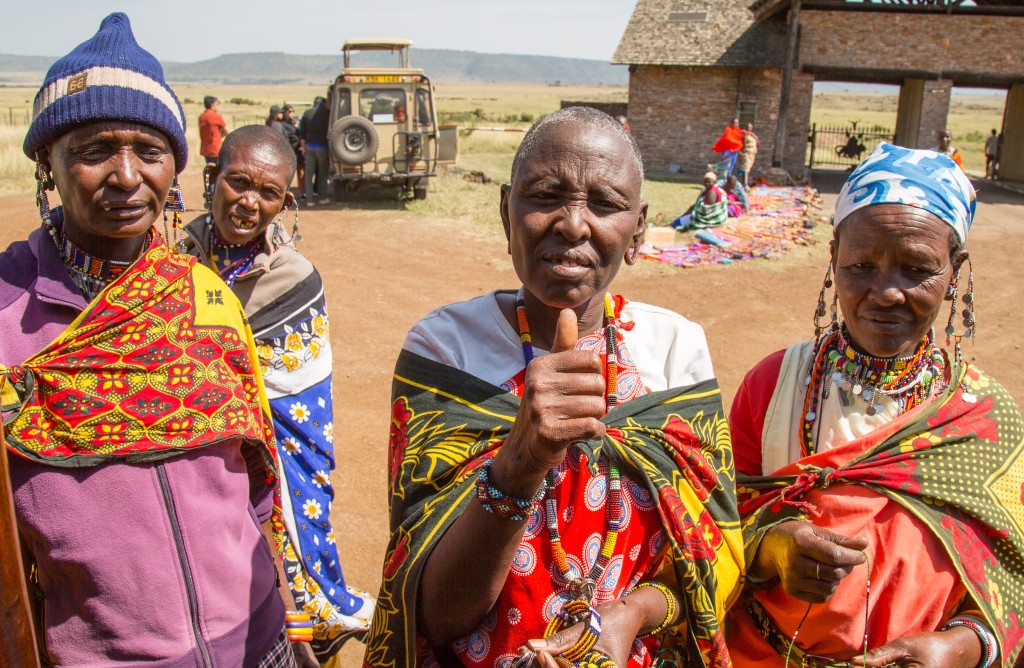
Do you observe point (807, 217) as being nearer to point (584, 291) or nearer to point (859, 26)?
point (859, 26)

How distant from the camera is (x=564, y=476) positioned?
1.62 meters

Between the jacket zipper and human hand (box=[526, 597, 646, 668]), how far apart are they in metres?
0.86

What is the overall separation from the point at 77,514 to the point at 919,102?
72.8 ft

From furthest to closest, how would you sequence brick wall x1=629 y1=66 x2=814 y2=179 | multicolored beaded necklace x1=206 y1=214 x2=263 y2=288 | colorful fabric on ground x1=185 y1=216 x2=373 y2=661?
brick wall x1=629 y1=66 x2=814 y2=179 → multicolored beaded necklace x1=206 y1=214 x2=263 y2=288 → colorful fabric on ground x1=185 y1=216 x2=373 y2=661

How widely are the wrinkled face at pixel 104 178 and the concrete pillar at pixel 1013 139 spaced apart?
24.0m

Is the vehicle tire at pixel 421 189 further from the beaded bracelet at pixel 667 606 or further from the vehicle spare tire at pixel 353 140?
the beaded bracelet at pixel 667 606

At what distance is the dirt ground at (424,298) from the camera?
208 inches

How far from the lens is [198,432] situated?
1877 millimetres

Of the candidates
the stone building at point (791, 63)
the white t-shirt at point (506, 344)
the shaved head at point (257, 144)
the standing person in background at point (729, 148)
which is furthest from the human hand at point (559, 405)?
the stone building at point (791, 63)

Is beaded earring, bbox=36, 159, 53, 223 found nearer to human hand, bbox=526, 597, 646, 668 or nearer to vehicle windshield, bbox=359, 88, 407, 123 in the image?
human hand, bbox=526, 597, 646, 668

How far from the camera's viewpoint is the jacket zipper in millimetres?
1827

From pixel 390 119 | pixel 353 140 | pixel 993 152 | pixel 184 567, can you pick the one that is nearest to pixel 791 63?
pixel 993 152

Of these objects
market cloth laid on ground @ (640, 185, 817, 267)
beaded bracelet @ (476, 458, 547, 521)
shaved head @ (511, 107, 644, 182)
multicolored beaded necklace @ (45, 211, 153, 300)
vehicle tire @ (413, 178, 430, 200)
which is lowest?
market cloth laid on ground @ (640, 185, 817, 267)

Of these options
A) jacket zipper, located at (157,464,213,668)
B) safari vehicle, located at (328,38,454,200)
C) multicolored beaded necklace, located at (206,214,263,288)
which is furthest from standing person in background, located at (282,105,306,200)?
jacket zipper, located at (157,464,213,668)
